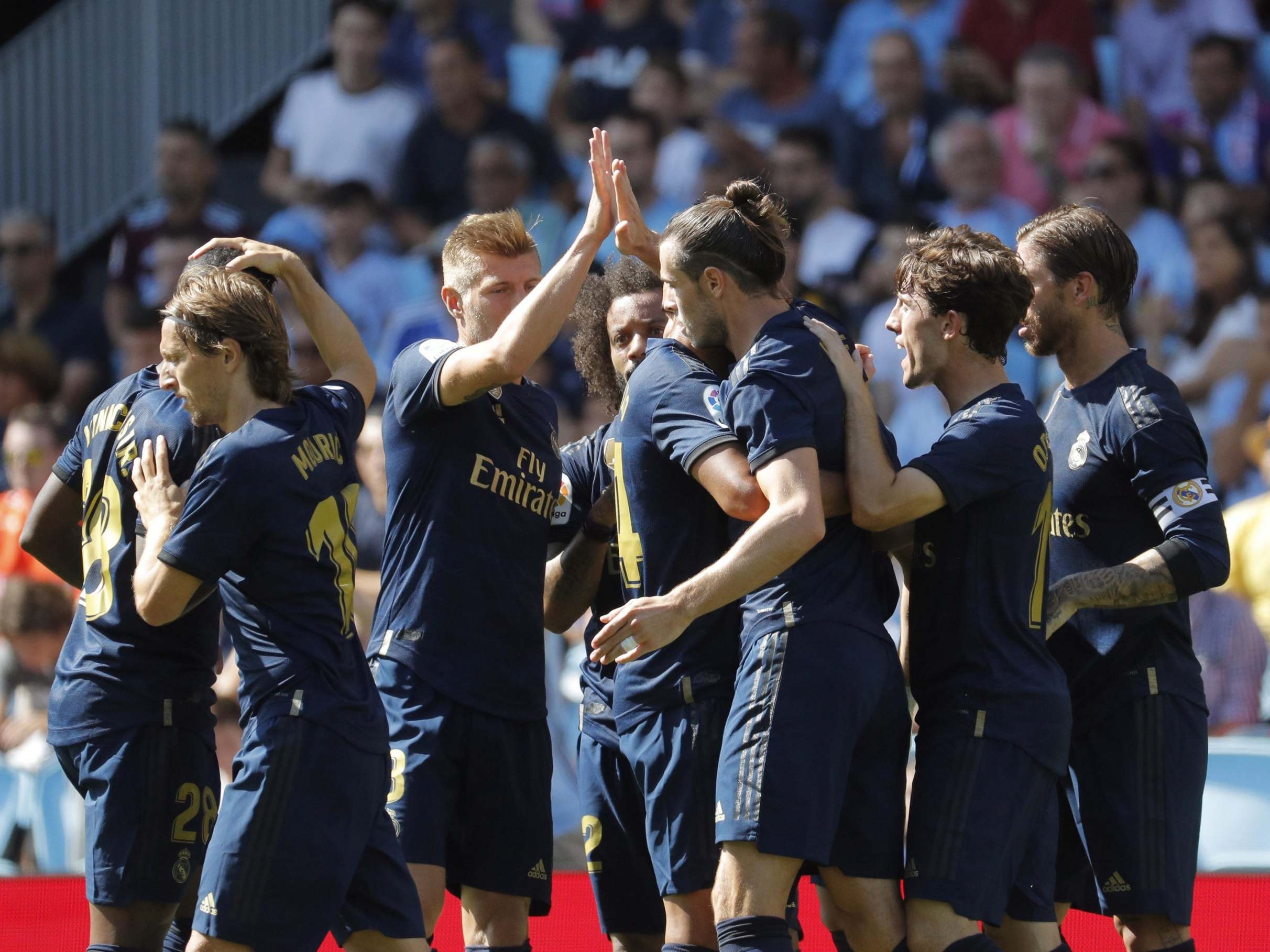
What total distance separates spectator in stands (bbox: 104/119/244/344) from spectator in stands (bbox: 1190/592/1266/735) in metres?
Result: 7.41

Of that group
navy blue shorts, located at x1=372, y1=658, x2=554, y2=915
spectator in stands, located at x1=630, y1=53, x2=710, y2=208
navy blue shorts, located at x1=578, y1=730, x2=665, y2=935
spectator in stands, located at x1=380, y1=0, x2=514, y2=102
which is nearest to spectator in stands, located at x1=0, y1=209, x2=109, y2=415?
spectator in stands, located at x1=380, y1=0, x2=514, y2=102

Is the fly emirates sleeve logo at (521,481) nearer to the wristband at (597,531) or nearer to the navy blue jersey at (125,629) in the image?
the wristband at (597,531)

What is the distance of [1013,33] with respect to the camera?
11148mm

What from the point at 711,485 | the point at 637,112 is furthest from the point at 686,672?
the point at 637,112

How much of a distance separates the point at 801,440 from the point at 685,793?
3.10 ft

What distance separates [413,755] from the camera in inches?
164

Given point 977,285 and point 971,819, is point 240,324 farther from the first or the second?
point 971,819

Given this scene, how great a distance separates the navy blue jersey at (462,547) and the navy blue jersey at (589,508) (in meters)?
0.18

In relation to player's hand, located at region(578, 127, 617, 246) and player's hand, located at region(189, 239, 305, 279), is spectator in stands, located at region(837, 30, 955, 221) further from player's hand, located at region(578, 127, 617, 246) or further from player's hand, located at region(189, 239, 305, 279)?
player's hand, located at region(189, 239, 305, 279)

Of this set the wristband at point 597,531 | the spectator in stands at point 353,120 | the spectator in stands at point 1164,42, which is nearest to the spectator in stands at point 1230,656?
the wristband at point 597,531

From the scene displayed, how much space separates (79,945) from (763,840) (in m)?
2.77

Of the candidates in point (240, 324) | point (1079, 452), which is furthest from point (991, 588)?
point (240, 324)

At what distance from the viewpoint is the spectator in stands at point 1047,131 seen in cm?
1059

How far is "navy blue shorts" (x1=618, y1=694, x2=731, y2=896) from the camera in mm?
3848
